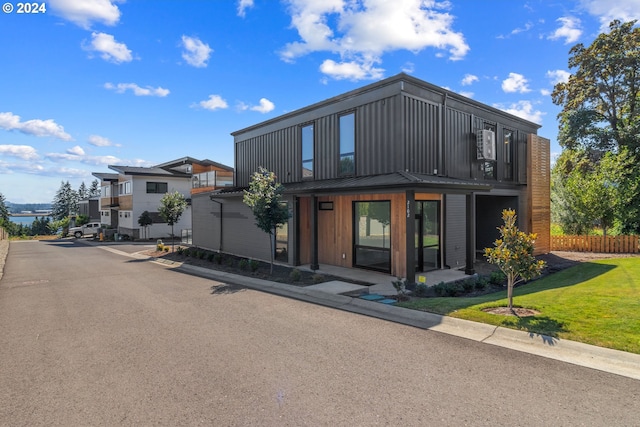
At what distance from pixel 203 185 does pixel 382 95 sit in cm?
1456

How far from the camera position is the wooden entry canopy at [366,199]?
10914mm

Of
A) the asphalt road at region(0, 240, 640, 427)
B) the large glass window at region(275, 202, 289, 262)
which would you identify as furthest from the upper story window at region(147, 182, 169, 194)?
the asphalt road at region(0, 240, 640, 427)

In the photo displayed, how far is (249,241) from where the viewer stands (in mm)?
18391

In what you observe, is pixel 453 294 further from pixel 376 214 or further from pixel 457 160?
pixel 457 160

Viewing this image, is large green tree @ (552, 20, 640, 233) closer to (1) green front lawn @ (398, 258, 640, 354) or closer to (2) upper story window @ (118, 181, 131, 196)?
(1) green front lawn @ (398, 258, 640, 354)

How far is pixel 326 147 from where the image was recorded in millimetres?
15594

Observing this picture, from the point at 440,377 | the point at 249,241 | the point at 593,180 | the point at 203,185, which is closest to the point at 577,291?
the point at 440,377

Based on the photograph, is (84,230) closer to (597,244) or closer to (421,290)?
(421,290)

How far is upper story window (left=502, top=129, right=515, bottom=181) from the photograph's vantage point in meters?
17.7

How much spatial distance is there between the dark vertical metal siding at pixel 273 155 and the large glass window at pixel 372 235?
431cm

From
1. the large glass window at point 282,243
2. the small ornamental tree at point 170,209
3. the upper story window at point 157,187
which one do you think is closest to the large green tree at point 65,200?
the upper story window at point 157,187

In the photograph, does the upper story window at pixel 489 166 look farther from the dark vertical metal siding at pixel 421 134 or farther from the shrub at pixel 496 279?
the shrub at pixel 496 279

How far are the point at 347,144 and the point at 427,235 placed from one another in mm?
4939

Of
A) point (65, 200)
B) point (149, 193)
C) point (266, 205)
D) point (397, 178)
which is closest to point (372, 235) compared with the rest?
point (397, 178)
